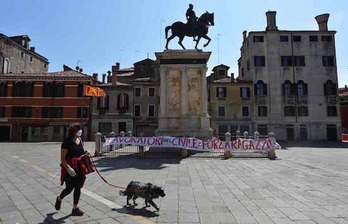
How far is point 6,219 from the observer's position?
447cm

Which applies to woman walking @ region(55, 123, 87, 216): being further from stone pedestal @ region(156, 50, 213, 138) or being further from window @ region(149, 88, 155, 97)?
window @ region(149, 88, 155, 97)

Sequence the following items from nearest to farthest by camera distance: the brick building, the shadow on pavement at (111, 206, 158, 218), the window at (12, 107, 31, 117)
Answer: the shadow on pavement at (111, 206, 158, 218) < the brick building < the window at (12, 107, 31, 117)

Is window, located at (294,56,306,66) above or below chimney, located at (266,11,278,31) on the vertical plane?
below

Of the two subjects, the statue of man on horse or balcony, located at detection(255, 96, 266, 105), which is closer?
the statue of man on horse

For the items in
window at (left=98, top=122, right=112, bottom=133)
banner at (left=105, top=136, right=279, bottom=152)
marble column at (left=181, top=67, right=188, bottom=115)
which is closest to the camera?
banner at (left=105, top=136, right=279, bottom=152)

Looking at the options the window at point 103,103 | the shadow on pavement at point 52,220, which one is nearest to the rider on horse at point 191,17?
the shadow on pavement at point 52,220

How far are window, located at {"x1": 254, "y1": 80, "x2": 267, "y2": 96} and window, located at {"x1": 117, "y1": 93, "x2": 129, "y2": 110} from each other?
21.2 metres

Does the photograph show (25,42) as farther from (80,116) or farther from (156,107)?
(156,107)

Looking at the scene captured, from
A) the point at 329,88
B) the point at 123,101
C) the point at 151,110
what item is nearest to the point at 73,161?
the point at 151,110

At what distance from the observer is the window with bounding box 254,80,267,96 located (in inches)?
1485

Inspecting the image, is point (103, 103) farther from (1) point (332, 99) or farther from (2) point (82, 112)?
(1) point (332, 99)

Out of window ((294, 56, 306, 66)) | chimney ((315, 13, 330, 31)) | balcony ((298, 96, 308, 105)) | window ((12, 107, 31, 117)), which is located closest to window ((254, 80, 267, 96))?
balcony ((298, 96, 308, 105))

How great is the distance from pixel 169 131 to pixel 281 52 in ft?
102

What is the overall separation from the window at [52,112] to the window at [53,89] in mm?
2110
